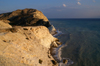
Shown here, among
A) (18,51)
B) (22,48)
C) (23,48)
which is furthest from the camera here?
(23,48)

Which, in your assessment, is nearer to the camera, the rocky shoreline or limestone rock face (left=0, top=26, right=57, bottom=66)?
limestone rock face (left=0, top=26, right=57, bottom=66)

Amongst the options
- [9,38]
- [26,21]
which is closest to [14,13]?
[26,21]

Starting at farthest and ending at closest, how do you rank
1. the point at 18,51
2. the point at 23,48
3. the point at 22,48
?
the point at 23,48
the point at 22,48
the point at 18,51

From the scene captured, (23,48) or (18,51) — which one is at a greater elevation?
(18,51)

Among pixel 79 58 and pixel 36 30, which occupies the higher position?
pixel 36 30

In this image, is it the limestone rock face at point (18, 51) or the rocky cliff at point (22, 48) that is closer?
the limestone rock face at point (18, 51)

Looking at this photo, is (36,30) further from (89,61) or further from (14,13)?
(14,13)

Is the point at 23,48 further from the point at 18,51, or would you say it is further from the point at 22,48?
the point at 18,51

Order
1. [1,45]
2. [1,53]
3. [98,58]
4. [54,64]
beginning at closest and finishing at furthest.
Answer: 1. [1,53]
2. [1,45]
3. [54,64]
4. [98,58]

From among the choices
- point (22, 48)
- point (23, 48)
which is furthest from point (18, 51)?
point (23, 48)

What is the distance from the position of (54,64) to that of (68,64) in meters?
3.01

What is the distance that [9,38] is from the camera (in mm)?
9617

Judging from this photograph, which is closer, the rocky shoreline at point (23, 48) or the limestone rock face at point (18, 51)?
the limestone rock face at point (18, 51)

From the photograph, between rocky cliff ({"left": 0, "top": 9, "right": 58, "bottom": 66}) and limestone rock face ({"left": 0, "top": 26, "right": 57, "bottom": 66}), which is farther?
rocky cliff ({"left": 0, "top": 9, "right": 58, "bottom": 66})
